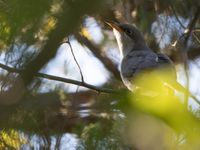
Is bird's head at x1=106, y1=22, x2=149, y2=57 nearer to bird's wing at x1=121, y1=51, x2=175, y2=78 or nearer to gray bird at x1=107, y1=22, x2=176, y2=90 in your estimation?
gray bird at x1=107, y1=22, x2=176, y2=90

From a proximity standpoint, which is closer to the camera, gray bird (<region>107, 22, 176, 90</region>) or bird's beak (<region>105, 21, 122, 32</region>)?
gray bird (<region>107, 22, 176, 90</region>)

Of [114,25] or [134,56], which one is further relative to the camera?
[114,25]

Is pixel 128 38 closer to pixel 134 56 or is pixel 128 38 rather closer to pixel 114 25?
pixel 114 25

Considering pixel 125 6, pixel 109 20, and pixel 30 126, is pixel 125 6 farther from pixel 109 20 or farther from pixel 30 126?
pixel 30 126

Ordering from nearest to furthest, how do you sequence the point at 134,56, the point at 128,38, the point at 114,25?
the point at 134,56, the point at 114,25, the point at 128,38

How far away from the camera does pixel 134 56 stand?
530 cm

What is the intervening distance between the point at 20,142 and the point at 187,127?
1192 millimetres

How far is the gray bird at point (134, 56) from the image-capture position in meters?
4.58

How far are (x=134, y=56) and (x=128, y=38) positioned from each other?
66cm

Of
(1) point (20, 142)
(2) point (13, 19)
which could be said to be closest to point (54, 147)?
(1) point (20, 142)

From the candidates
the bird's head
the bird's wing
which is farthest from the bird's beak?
the bird's wing

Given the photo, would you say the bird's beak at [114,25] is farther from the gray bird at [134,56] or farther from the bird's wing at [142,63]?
the bird's wing at [142,63]

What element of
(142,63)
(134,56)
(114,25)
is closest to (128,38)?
(114,25)

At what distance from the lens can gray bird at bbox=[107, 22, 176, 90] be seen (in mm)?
4577
